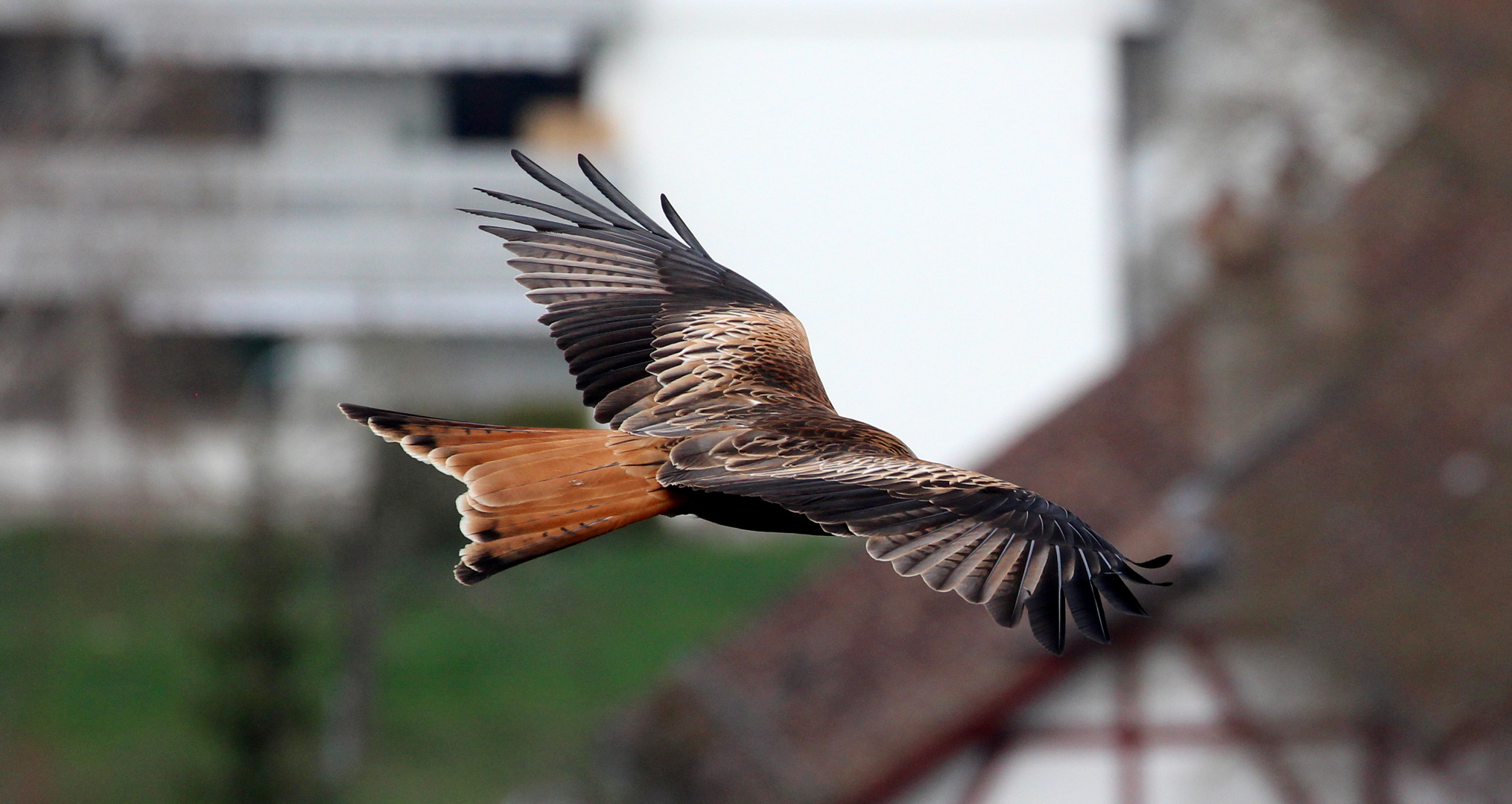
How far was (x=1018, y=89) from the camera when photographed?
106ft

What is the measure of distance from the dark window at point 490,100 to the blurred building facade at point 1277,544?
1517cm

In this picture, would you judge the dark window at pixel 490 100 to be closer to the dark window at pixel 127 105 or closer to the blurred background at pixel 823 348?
the blurred background at pixel 823 348

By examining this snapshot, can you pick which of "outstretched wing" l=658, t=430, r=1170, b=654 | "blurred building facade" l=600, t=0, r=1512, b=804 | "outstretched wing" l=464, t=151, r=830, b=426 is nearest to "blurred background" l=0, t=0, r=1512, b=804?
"blurred building facade" l=600, t=0, r=1512, b=804

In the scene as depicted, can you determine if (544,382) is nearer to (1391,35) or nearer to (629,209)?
(1391,35)

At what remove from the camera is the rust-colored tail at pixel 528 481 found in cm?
486

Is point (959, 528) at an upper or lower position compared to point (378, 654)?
upper

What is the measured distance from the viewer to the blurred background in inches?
619

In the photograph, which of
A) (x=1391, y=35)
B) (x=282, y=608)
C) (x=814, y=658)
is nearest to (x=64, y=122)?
(x=282, y=608)

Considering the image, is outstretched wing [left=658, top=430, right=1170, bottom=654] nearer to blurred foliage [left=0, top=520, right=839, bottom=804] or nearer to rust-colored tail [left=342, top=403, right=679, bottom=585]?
rust-colored tail [left=342, top=403, right=679, bottom=585]

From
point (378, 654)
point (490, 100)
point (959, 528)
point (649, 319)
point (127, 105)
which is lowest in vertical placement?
point (378, 654)

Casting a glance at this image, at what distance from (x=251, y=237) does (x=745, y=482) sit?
21.9 m

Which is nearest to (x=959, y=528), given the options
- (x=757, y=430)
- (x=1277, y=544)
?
(x=757, y=430)

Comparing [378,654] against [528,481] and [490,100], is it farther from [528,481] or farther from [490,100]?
[528,481]

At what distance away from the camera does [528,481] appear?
5.02m
